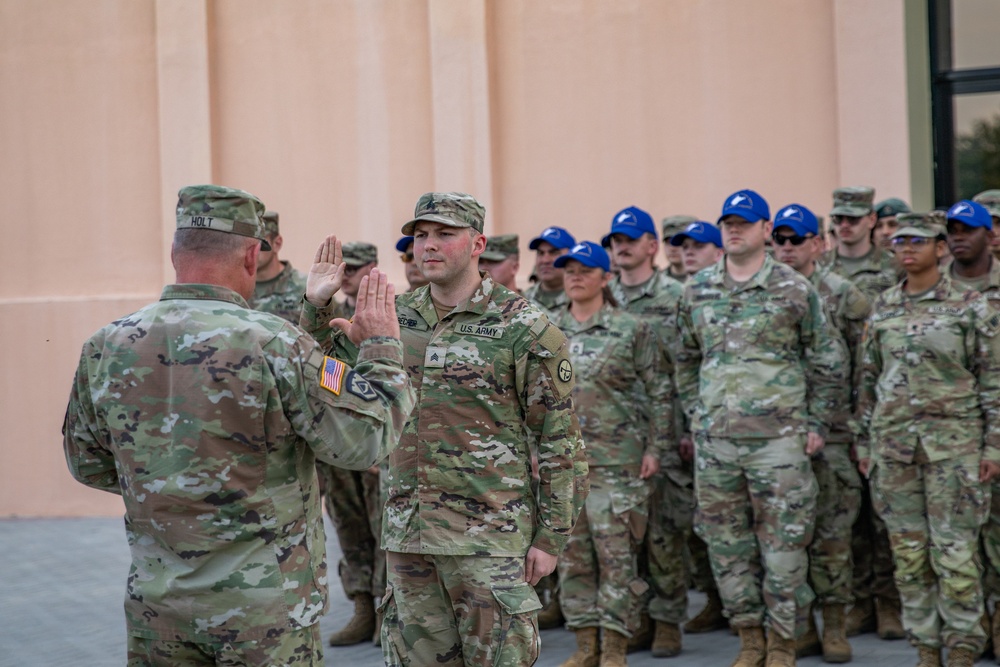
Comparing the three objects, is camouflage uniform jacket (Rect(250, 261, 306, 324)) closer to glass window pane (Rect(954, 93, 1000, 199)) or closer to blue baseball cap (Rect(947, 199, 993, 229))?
blue baseball cap (Rect(947, 199, 993, 229))

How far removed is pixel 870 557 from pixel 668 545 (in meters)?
1.21

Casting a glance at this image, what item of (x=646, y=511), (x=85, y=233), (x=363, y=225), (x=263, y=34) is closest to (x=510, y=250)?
(x=646, y=511)

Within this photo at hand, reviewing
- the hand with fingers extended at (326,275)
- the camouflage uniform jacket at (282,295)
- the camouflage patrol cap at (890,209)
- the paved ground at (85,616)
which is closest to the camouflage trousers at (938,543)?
the paved ground at (85,616)

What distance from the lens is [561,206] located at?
34.4 feet

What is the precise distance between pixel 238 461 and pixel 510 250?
4.98 meters

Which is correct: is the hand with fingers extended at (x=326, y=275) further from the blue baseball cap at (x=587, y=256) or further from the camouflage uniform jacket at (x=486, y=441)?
the blue baseball cap at (x=587, y=256)

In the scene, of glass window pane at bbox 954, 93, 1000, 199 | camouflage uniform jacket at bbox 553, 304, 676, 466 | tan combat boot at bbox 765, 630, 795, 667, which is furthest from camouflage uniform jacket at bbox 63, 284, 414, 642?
glass window pane at bbox 954, 93, 1000, 199

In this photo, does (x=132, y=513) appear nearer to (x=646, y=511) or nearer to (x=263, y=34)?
(x=646, y=511)

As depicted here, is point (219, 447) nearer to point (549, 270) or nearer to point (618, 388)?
point (618, 388)

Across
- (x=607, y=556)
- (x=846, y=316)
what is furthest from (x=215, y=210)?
(x=846, y=316)

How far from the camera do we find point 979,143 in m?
9.69

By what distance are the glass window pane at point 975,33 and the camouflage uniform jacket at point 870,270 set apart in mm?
2721

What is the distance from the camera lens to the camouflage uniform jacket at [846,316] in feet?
22.5

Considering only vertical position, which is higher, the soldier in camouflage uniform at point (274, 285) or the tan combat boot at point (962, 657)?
the soldier in camouflage uniform at point (274, 285)
